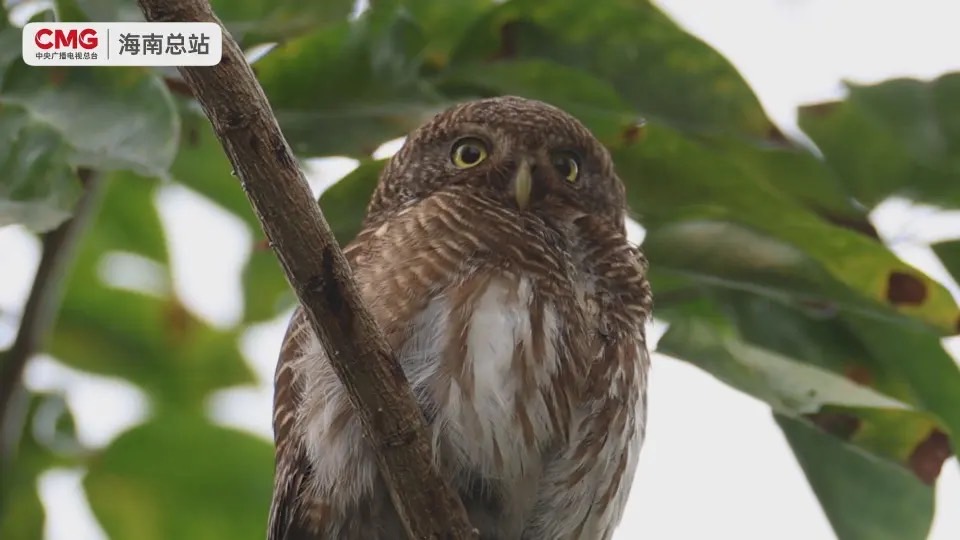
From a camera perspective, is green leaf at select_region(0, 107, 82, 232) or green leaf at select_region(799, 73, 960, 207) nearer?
green leaf at select_region(0, 107, 82, 232)

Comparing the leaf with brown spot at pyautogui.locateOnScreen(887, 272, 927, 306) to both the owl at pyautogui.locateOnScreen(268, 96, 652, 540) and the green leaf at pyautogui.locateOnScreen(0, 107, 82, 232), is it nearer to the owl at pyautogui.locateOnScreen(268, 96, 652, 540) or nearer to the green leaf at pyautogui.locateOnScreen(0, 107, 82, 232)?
the owl at pyautogui.locateOnScreen(268, 96, 652, 540)

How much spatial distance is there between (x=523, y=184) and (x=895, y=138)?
0.87 metres

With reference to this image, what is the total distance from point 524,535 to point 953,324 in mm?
1041

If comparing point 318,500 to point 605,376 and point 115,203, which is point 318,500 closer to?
point 605,376

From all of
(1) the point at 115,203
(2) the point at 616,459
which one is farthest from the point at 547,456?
(1) the point at 115,203

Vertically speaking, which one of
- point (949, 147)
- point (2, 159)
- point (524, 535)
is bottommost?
point (524, 535)

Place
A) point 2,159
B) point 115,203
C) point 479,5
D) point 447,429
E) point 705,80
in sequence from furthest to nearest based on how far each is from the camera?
1. point 115,203
2. point 479,5
3. point 705,80
4. point 447,429
5. point 2,159

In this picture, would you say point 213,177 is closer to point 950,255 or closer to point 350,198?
point 350,198

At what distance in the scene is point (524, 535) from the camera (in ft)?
11.1

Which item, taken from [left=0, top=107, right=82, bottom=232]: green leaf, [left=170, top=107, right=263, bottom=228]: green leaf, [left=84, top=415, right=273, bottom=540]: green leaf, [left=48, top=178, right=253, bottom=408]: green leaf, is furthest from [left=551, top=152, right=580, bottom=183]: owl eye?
[left=0, top=107, right=82, bottom=232]: green leaf

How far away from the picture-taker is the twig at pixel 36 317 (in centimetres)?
331

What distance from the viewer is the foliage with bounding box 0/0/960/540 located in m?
3.13

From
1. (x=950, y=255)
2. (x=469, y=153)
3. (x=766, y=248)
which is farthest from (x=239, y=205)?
(x=950, y=255)

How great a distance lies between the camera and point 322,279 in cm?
256
